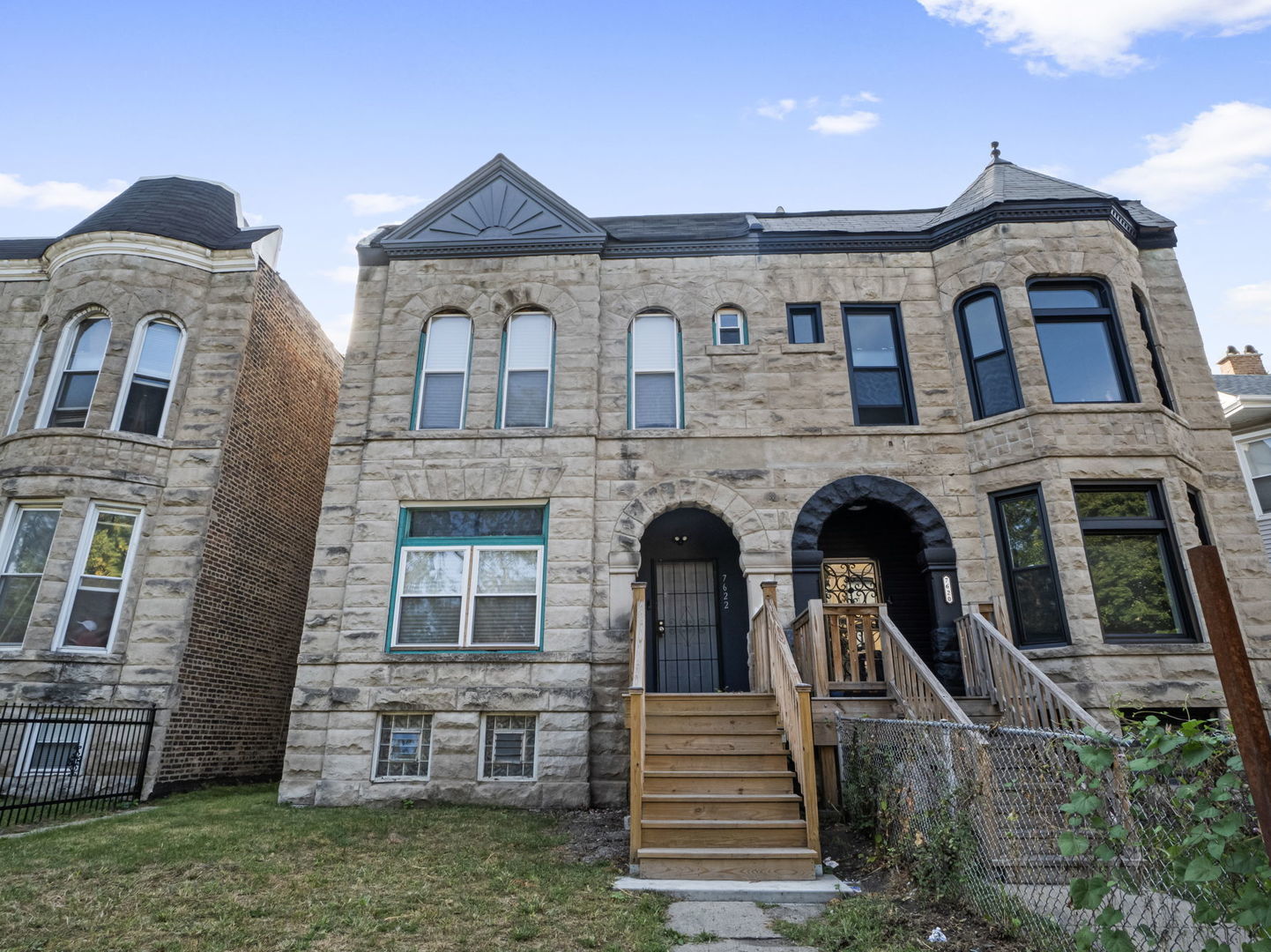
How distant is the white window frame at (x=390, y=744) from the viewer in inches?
396

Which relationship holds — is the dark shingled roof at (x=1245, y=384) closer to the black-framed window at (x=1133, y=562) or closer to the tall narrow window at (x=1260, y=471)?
the tall narrow window at (x=1260, y=471)

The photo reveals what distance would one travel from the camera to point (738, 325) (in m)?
12.3

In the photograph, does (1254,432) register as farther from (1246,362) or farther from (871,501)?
(871,501)

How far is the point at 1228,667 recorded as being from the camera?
7.68 feet

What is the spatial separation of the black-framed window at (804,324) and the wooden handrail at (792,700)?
186 inches

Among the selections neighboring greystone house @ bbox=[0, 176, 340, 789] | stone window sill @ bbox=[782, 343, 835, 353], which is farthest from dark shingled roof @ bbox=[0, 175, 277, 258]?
stone window sill @ bbox=[782, 343, 835, 353]

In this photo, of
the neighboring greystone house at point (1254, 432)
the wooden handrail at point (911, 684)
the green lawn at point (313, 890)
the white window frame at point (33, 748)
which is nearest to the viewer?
the green lawn at point (313, 890)

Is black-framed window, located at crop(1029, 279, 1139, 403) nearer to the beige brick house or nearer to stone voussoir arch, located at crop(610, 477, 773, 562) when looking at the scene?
the beige brick house

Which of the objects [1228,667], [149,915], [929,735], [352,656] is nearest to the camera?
[1228,667]

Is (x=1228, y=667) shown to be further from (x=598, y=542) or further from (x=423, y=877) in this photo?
(x=598, y=542)

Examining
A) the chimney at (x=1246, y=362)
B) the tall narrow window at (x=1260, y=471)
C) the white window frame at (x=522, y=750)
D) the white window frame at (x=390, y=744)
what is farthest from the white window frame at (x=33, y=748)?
the chimney at (x=1246, y=362)

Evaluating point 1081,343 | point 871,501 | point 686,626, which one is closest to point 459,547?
point 686,626

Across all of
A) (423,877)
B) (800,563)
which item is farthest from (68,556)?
(800,563)

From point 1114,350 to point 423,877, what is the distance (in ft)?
36.2
